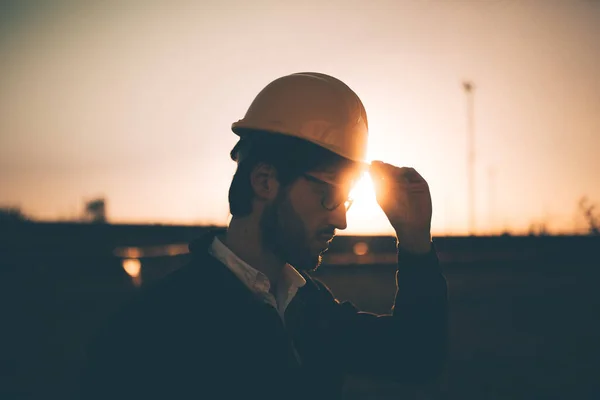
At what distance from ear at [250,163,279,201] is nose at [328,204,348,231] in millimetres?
235

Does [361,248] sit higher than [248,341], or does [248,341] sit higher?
[248,341]

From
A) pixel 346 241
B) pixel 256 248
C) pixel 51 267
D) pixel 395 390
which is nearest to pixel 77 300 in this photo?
pixel 51 267

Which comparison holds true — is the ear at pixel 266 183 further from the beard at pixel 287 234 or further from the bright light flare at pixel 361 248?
the bright light flare at pixel 361 248

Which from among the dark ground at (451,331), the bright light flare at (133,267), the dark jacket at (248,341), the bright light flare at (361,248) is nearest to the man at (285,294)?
the dark jacket at (248,341)

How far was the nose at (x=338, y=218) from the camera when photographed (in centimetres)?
221

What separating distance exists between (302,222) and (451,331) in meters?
10.2

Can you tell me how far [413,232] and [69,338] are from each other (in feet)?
27.3

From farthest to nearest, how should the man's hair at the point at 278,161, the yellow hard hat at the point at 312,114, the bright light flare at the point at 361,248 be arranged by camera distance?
the bright light flare at the point at 361,248 < the yellow hard hat at the point at 312,114 < the man's hair at the point at 278,161

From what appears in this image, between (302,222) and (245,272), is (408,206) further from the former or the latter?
(245,272)

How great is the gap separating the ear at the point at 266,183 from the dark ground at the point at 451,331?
17.4 feet

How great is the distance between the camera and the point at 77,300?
11305 mm

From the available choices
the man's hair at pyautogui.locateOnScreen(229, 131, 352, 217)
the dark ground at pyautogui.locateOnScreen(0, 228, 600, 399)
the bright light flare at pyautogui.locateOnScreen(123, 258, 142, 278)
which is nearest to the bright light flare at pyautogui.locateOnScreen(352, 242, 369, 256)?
the dark ground at pyautogui.locateOnScreen(0, 228, 600, 399)

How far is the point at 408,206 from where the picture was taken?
2137 mm

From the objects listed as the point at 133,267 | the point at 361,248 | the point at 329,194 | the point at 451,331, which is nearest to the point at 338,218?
the point at 329,194
